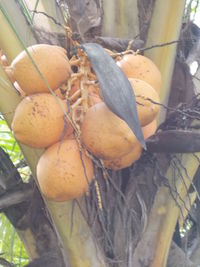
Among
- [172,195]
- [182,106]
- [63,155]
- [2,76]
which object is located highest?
[2,76]

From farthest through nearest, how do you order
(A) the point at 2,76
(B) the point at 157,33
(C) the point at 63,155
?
(B) the point at 157,33, (A) the point at 2,76, (C) the point at 63,155

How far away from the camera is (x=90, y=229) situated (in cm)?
111

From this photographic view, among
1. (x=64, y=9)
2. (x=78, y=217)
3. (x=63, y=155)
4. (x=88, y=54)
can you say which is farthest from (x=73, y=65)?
Answer: (x=64, y=9)

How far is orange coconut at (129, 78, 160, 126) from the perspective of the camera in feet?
2.97

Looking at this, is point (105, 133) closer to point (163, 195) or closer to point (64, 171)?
point (64, 171)

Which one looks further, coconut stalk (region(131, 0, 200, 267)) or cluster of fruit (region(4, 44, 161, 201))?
coconut stalk (region(131, 0, 200, 267))

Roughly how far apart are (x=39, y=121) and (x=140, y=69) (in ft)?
0.90

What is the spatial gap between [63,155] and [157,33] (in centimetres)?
51

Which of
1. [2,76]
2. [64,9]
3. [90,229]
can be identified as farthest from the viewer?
[64,9]

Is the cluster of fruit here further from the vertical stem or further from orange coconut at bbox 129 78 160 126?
the vertical stem

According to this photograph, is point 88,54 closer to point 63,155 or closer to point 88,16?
point 63,155

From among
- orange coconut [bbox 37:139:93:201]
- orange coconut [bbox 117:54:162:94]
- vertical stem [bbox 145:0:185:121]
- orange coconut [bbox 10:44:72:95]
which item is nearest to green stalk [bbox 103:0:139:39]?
vertical stem [bbox 145:0:185:121]

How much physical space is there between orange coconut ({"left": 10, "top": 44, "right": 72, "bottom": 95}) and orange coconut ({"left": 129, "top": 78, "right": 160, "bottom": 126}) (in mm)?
149

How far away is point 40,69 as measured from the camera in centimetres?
92
